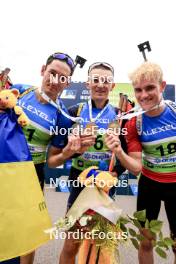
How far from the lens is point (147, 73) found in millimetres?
1618

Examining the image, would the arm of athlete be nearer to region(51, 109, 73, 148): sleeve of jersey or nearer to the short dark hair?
region(51, 109, 73, 148): sleeve of jersey

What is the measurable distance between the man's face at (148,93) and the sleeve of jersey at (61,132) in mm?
454

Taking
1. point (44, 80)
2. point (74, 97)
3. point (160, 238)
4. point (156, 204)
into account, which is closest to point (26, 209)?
point (160, 238)

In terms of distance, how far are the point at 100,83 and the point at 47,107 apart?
0.37 m

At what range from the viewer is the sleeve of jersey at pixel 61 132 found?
1.77 metres

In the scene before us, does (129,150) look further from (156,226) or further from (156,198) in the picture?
(156,226)

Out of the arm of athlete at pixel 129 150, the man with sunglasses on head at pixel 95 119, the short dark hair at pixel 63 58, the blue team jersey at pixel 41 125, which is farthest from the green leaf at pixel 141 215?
the short dark hair at pixel 63 58

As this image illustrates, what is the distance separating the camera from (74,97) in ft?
19.6

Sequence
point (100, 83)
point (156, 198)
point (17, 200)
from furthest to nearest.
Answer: point (156, 198) → point (100, 83) → point (17, 200)

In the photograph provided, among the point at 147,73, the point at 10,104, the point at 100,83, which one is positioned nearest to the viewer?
the point at 10,104

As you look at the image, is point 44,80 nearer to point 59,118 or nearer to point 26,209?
point 59,118

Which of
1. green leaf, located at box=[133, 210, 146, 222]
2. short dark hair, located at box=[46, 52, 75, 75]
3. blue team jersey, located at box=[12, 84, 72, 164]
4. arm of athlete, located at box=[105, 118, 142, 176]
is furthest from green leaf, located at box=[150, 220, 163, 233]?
short dark hair, located at box=[46, 52, 75, 75]

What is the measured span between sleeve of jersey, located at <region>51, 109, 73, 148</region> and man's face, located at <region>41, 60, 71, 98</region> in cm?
17

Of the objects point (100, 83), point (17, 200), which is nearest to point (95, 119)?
point (100, 83)
